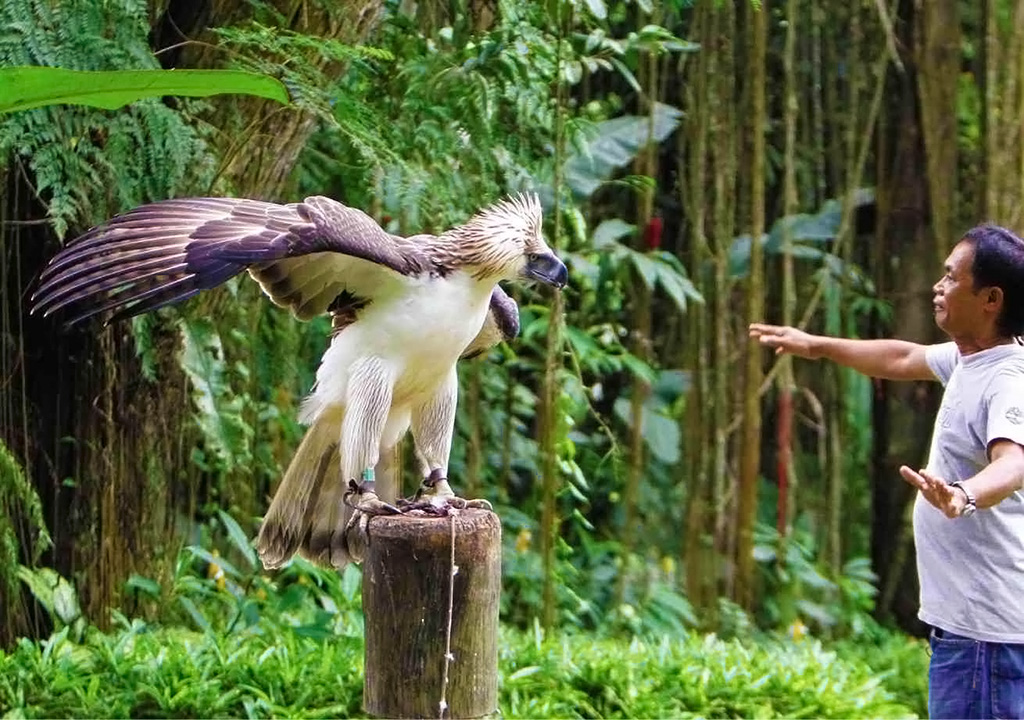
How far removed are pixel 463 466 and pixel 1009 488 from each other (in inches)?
153

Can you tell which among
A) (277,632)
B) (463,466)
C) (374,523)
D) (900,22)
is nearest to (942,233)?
(900,22)

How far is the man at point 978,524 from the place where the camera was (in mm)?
3029

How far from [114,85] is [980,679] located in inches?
92.1

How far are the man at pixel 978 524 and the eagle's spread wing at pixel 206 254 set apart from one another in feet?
4.37

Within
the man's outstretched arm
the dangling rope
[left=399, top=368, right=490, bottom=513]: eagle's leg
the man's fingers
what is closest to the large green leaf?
the dangling rope

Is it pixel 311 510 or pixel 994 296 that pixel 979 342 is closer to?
pixel 994 296

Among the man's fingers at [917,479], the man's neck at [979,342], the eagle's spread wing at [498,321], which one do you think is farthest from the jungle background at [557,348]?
the man's fingers at [917,479]

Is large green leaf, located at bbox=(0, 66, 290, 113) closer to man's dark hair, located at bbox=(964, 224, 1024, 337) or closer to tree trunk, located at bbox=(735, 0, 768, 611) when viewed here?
man's dark hair, located at bbox=(964, 224, 1024, 337)

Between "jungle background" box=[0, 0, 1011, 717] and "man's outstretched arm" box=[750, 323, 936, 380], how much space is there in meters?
1.25

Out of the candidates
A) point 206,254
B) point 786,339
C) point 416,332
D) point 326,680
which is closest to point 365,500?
point 416,332

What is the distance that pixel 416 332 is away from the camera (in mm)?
3229

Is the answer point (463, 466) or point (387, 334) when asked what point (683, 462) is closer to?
point (463, 466)

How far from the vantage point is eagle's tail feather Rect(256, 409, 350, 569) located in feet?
Answer: 11.7

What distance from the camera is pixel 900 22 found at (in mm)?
6996
